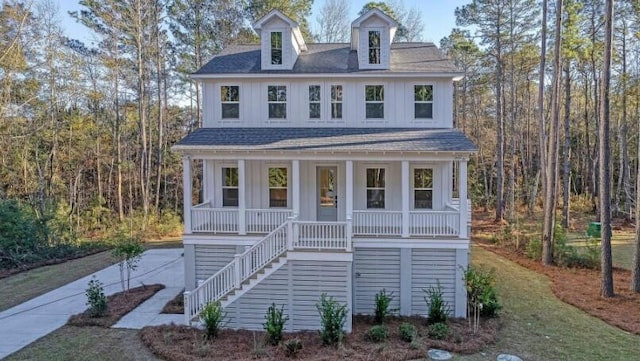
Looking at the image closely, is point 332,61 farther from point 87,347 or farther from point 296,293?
point 87,347

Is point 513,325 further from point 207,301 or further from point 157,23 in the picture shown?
point 157,23

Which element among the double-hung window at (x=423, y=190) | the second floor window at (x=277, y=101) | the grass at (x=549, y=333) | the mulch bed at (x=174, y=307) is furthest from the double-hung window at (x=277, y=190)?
the grass at (x=549, y=333)

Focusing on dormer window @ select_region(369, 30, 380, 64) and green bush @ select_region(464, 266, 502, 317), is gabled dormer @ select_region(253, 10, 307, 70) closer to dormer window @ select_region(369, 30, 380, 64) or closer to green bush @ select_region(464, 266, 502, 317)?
dormer window @ select_region(369, 30, 380, 64)

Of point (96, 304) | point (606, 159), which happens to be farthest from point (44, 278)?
point (606, 159)

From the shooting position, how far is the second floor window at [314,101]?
12.7 meters

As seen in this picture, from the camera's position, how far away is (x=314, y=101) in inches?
500

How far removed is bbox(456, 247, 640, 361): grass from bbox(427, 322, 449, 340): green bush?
0.91 metres

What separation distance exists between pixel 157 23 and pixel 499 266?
2282 cm

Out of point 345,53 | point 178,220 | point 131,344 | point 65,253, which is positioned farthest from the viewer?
point 178,220

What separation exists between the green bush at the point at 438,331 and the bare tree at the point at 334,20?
22.4m

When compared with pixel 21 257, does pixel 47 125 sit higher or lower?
higher

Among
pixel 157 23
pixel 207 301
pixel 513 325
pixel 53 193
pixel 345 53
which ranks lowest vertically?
pixel 513 325

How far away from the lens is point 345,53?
14625 millimetres

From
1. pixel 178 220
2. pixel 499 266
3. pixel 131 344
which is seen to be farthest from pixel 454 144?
pixel 178 220
